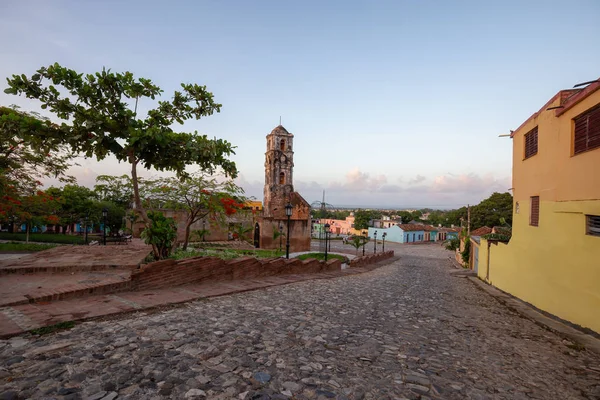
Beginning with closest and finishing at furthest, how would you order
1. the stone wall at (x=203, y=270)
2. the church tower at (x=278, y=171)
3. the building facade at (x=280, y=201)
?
1. the stone wall at (x=203, y=270)
2. the building facade at (x=280, y=201)
3. the church tower at (x=278, y=171)

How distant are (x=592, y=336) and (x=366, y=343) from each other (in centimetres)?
442

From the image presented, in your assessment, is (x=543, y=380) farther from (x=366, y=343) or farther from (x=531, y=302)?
(x=531, y=302)

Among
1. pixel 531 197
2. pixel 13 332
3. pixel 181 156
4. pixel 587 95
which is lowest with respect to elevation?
pixel 13 332

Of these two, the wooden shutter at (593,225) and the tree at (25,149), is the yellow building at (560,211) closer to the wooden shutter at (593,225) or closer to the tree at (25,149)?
the wooden shutter at (593,225)

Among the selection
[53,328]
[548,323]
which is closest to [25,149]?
[53,328]

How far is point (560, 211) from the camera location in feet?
22.7

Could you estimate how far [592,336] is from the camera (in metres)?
5.43

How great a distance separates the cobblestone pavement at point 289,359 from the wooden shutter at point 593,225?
83.5 inches

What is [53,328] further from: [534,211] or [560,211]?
[534,211]

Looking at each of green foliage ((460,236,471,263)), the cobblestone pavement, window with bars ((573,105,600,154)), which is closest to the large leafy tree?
the cobblestone pavement

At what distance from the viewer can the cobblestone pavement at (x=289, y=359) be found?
2.96m

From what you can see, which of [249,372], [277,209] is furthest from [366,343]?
[277,209]

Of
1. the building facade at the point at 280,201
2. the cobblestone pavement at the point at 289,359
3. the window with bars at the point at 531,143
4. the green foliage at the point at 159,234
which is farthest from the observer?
the building facade at the point at 280,201

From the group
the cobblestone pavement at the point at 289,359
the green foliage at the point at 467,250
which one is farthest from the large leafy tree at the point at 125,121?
the green foliage at the point at 467,250
